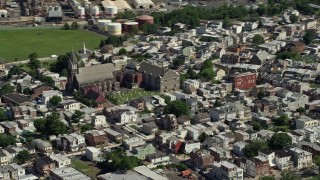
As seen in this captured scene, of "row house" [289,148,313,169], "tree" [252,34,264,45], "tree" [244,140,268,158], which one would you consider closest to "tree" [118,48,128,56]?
"tree" [252,34,264,45]

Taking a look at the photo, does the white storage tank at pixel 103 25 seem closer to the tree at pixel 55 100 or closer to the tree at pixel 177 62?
the tree at pixel 177 62

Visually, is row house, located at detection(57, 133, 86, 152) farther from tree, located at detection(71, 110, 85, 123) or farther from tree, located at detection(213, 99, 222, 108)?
tree, located at detection(213, 99, 222, 108)

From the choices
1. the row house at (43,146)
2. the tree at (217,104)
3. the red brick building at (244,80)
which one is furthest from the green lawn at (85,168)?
the red brick building at (244,80)

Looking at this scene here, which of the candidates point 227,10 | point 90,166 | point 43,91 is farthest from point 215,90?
point 227,10

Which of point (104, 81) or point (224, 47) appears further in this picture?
point (224, 47)

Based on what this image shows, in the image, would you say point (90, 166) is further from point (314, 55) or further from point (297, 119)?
point (314, 55)

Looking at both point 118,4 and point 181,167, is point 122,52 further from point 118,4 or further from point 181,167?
point 181,167

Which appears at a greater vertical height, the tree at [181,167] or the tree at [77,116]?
the tree at [77,116]
